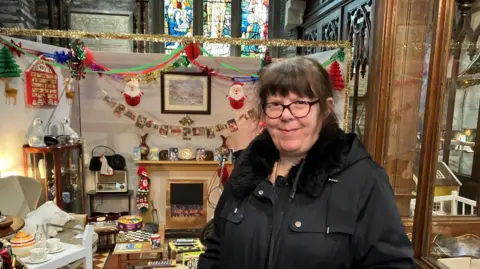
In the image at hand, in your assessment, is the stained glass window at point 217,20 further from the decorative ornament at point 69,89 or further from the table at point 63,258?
the table at point 63,258

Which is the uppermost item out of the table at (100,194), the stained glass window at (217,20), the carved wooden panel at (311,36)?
the stained glass window at (217,20)

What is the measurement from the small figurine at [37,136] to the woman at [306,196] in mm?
2981

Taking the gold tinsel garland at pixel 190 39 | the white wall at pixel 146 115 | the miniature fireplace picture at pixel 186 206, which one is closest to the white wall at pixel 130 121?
the white wall at pixel 146 115

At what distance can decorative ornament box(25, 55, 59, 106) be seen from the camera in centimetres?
334

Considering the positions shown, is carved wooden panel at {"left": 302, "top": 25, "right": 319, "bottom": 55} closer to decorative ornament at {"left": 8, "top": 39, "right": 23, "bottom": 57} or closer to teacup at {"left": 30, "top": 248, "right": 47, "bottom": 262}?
decorative ornament at {"left": 8, "top": 39, "right": 23, "bottom": 57}

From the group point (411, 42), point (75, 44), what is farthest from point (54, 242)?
point (411, 42)

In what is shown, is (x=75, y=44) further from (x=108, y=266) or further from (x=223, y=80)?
(x=108, y=266)

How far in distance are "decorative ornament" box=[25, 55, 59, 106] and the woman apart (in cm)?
298

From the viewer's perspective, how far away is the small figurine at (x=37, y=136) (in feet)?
10.8

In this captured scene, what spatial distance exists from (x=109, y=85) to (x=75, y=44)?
1.24 metres

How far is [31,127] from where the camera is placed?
3410 millimetres

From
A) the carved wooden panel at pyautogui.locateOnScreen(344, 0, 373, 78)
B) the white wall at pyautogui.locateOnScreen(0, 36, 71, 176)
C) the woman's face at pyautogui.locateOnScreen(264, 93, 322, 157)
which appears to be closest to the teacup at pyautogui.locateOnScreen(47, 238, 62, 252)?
the white wall at pyautogui.locateOnScreen(0, 36, 71, 176)

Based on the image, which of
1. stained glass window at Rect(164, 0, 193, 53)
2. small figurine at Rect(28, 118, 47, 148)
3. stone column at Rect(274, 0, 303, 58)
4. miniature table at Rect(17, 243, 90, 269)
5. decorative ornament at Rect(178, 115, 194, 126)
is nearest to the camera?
miniature table at Rect(17, 243, 90, 269)

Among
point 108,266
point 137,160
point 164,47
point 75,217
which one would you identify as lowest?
point 108,266
